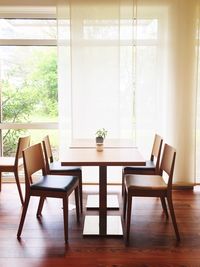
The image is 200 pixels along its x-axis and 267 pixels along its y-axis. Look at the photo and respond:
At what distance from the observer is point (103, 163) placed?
2.40 metres

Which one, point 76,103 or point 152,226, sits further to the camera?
point 76,103

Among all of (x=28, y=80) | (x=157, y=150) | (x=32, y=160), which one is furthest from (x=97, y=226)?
(x=28, y=80)

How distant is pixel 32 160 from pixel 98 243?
0.93 meters

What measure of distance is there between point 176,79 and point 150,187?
182 centimetres

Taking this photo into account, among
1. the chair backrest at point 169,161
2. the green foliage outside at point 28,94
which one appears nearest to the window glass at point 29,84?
the green foliage outside at point 28,94

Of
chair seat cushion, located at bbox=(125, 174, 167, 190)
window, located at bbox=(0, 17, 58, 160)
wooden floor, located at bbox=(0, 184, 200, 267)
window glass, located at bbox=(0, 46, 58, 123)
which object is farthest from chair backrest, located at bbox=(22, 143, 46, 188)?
window glass, located at bbox=(0, 46, 58, 123)

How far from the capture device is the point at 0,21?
4.10 metres

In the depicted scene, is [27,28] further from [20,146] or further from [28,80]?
[20,146]

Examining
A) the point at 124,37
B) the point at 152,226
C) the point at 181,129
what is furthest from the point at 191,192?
the point at 124,37

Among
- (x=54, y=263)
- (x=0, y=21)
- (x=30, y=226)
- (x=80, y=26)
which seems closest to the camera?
(x=54, y=263)

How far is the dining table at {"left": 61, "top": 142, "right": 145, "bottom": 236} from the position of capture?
2407mm

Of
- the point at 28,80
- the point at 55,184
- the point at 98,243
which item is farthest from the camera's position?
the point at 28,80

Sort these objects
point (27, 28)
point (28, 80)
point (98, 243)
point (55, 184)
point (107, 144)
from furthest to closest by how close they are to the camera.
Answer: point (28, 80) < point (27, 28) < point (107, 144) < point (55, 184) < point (98, 243)

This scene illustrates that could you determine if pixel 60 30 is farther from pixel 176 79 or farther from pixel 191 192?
pixel 191 192
